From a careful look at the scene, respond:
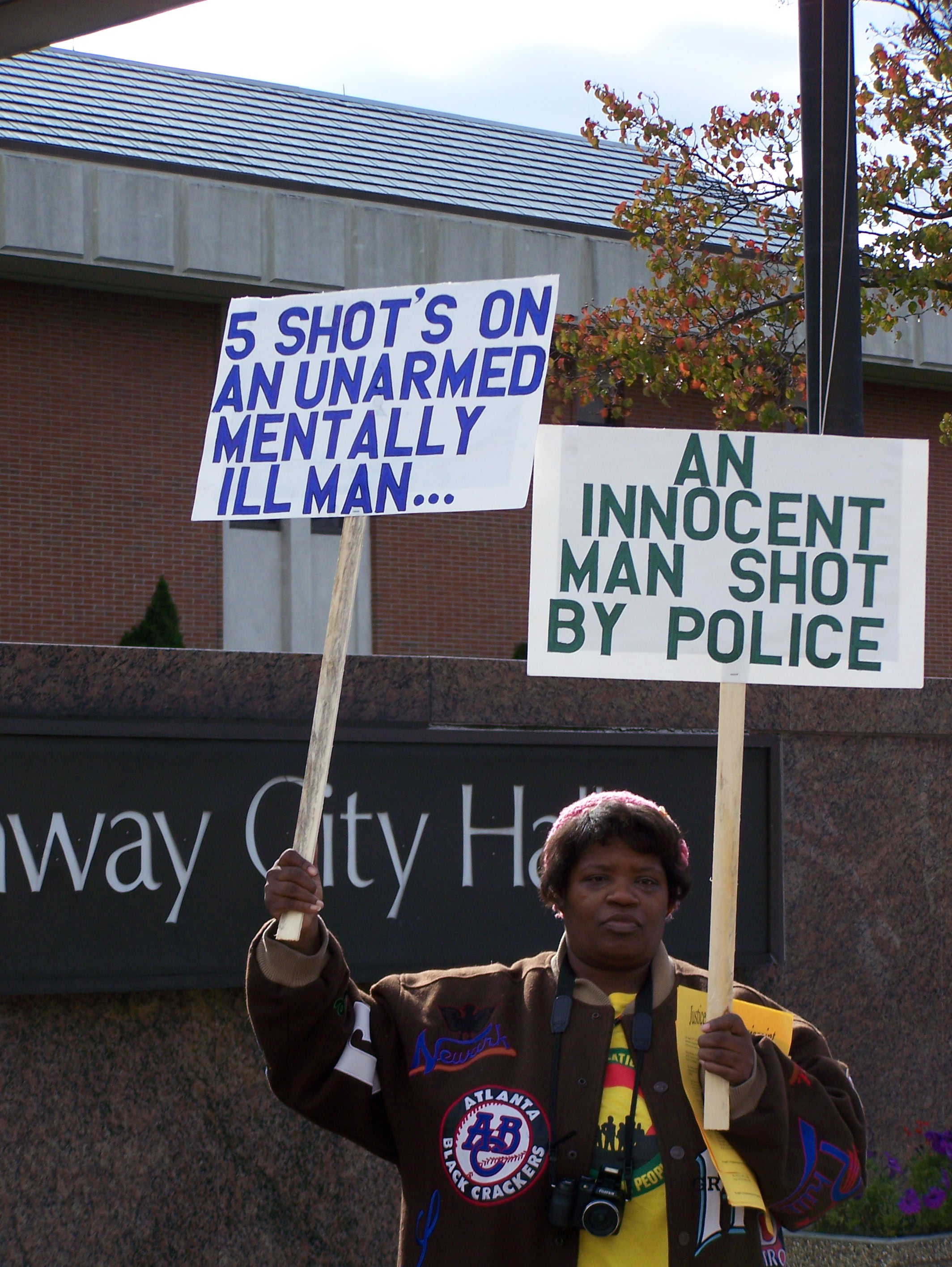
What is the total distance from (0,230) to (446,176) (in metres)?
5.61

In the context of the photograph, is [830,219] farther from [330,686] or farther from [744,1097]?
[744,1097]

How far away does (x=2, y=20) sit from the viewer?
642cm

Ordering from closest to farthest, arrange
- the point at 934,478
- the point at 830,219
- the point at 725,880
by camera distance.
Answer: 1. the point at 725,880
2. the point at 830,219
3. the point at 934,478

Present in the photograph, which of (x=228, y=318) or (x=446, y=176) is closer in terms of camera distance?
(x=228, y=318)

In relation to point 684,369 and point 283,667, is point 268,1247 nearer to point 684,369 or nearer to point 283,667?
point 283,667

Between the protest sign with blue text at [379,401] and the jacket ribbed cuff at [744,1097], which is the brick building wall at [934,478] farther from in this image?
the jacket ribbed cuff at [744,1097]

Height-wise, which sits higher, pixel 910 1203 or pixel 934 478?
pixel 934 478

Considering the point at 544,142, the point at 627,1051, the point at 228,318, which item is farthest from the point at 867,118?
the point at 544,142

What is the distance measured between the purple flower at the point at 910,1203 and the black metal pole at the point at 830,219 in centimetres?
286

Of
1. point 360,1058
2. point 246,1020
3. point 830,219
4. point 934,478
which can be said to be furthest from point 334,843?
point 934,478

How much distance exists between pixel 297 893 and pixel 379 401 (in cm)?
109

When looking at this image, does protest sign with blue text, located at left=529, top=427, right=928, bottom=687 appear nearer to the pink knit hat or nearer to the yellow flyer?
the pink knit hat

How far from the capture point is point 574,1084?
8.23ft

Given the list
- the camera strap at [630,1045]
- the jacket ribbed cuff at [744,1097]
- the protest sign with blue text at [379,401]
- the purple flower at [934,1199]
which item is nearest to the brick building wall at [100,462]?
the purple flower at [934,1199]
